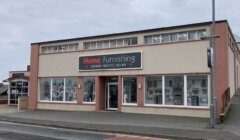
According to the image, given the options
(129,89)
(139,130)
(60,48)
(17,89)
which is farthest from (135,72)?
(17,89)

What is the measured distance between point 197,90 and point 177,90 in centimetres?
138

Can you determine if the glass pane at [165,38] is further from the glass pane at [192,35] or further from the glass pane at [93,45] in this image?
the glass pane at [93,45]

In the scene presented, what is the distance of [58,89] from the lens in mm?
26906

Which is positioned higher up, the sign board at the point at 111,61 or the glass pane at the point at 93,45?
the glass pane at the point at 93,45

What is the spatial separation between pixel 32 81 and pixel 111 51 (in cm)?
895

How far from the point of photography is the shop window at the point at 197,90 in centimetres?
2008

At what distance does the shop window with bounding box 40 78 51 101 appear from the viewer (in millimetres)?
27562

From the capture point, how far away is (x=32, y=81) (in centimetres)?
2848

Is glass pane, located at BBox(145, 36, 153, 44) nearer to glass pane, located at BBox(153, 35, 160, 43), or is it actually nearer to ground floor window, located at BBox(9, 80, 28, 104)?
glass pane, located at BBox(153, 35, 160, 43)

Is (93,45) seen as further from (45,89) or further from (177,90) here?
(177,90)

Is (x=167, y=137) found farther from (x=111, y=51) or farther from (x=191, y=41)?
(x=111, y=51)

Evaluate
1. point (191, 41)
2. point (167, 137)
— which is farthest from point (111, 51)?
point (167, 137)

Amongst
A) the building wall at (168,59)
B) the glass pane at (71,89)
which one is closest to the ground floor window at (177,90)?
the building wall at (168,59)

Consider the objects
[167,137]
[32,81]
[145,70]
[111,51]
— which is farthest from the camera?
[32,81]
